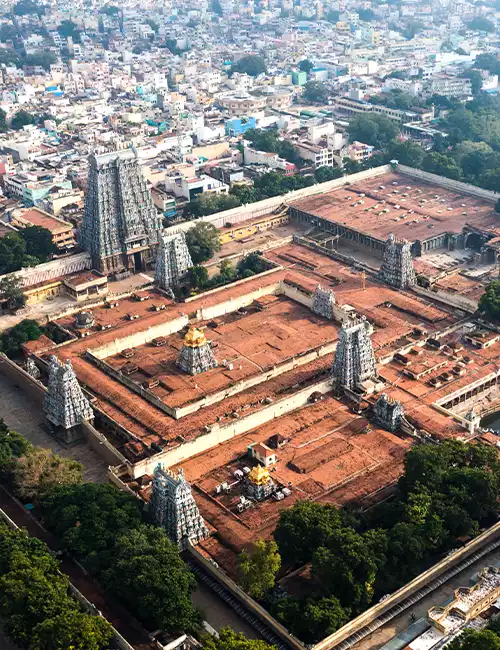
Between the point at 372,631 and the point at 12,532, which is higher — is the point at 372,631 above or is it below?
below

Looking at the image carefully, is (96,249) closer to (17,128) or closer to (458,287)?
(458,287)

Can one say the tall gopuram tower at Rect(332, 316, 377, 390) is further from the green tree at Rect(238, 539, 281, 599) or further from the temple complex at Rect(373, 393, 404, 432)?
the green tree at Rect(238, 539, 281, 599)

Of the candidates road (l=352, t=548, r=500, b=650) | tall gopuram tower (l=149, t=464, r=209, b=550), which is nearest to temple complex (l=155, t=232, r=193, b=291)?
tall gopuram tower (l=149, t=464, r=209, b=550)

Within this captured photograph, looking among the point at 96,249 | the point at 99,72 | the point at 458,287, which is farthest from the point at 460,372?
the point at 99,72

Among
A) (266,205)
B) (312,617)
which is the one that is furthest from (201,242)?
(312,617)

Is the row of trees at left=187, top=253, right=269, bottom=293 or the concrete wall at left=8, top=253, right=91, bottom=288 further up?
the concrete wall at left=8, top=253, right=91, bottom=288

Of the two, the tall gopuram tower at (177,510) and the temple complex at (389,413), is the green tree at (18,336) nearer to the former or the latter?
the tall gopuram tower at (177,510)

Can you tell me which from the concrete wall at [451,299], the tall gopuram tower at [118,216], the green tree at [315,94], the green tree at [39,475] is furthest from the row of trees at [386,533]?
the green tree at [315,94]
